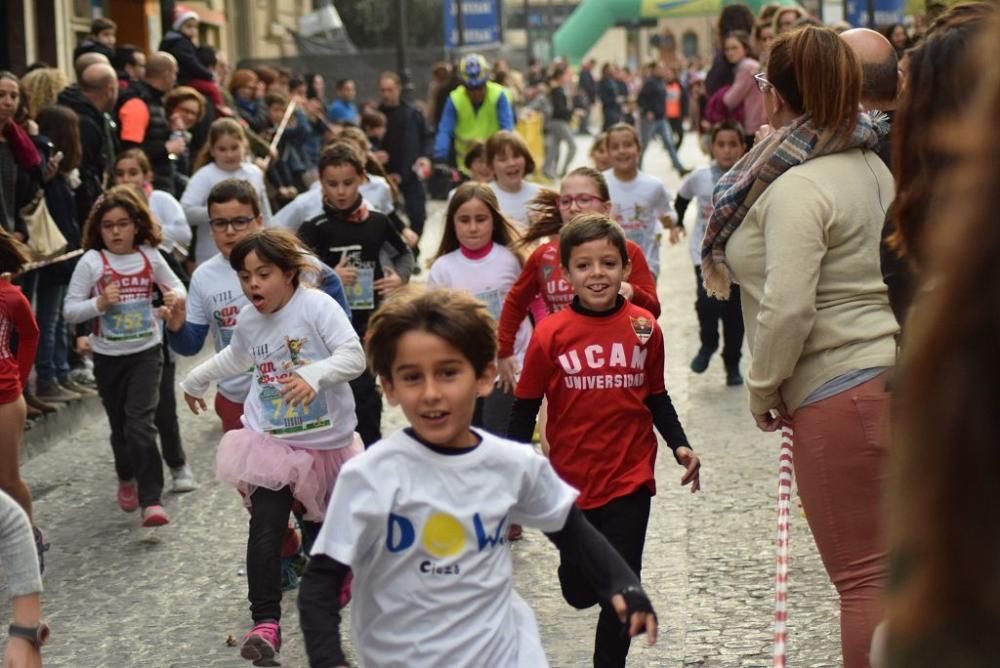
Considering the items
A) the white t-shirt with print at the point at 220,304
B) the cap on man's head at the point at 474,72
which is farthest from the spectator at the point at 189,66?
the white t-shirt with print at the point at 220,304

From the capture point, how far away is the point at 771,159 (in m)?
4.45

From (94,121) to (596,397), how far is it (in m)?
7.41

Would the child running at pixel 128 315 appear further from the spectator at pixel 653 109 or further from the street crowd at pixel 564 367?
the spectator at pixel 653 109

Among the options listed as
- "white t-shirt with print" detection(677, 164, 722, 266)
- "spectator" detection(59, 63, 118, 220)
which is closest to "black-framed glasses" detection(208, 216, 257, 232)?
"white t-shirt with print" detection(677, 164, 722, 266)

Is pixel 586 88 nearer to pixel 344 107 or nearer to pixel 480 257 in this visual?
pixel 344 107

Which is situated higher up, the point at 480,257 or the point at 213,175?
the point at 213,175

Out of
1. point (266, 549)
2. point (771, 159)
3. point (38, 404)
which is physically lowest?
point (38, 404)

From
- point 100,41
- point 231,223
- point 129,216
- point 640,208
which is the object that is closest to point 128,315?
point 129,216

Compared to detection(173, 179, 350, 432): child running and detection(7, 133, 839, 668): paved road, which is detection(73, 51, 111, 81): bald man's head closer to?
detection(7, 133, 839, 668): paved road

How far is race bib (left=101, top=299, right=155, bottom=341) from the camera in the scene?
8.34 m

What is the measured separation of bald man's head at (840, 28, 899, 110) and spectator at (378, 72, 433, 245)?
1290 cm

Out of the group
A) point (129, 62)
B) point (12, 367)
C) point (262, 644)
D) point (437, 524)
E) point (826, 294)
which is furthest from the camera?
point (129, 62)

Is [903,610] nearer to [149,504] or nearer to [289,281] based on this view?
[289,281]

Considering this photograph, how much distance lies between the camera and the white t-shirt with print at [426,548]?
365 cm
